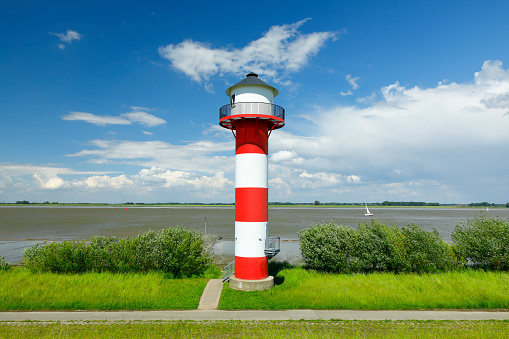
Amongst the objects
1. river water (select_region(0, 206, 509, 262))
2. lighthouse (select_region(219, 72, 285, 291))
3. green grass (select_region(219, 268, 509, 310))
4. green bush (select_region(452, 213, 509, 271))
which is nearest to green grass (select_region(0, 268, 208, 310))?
green grass (select_region(219, 268, 509, 310))

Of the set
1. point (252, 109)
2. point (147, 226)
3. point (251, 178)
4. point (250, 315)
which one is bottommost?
point (147, 226)

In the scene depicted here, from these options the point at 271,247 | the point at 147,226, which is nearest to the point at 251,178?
the point at 271,247

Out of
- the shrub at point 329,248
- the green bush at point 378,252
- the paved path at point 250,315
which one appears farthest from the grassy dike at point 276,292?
the shrub at point 329,248

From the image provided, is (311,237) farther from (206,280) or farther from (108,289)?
(108,289)

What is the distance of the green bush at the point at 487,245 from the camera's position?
66.2 feet

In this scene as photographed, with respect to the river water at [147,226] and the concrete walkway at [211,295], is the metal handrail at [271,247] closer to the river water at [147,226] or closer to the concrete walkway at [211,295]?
the concrete walkway at [211,295]

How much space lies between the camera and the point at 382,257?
20.2 m

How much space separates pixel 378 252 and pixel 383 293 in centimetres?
455

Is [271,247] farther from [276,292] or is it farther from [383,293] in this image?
[383,293]

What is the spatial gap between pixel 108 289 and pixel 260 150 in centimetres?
1140

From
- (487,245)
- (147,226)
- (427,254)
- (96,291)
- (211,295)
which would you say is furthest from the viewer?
(147,226)

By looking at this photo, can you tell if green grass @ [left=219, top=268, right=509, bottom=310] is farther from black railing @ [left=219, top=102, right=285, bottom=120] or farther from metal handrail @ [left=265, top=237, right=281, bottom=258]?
black railing @ [left=219, top=102, right=285, bottom=120]

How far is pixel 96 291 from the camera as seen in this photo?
53.0 feet

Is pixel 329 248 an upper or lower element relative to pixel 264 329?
upper
